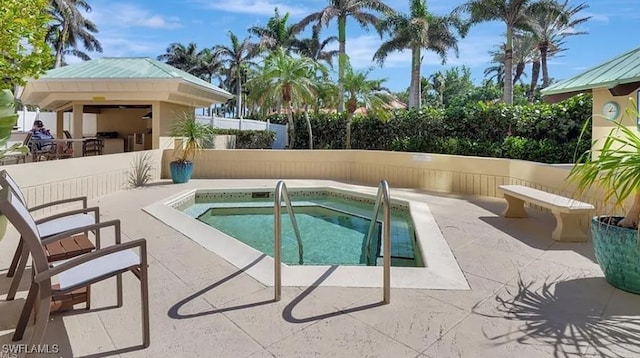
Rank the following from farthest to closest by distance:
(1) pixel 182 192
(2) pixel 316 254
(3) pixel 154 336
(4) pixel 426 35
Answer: (4) pixel 426 35, (1) pixel 182 192, (2) pixel 316 254, (3) pixel 154 336

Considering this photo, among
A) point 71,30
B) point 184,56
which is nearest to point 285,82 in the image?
point 71,30

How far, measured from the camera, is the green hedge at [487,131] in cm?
1145

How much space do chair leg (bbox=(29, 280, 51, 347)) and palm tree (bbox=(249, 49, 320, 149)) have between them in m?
13.9

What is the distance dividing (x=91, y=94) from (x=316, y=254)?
9028mm

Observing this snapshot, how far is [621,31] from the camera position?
2786 cm

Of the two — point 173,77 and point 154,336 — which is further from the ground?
point 173,77

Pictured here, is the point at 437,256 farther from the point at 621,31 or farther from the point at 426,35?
the point at 621,31

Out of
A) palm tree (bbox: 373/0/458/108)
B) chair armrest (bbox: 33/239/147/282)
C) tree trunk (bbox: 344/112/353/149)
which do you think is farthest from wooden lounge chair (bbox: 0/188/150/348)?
palm tree (bbox: 373/0/458/108)

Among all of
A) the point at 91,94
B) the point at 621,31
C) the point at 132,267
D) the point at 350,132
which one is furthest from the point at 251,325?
the point at 621,31

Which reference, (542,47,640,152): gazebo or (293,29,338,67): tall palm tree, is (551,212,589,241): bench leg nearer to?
(542,47,640,152): gazebo

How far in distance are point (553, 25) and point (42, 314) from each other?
29.3 meters

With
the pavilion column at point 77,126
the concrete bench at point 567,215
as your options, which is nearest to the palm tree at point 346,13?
the pavilion column at point 77,126

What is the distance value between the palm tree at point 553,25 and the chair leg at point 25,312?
24.1 m

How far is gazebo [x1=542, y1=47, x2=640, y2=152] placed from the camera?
477 centimetres
